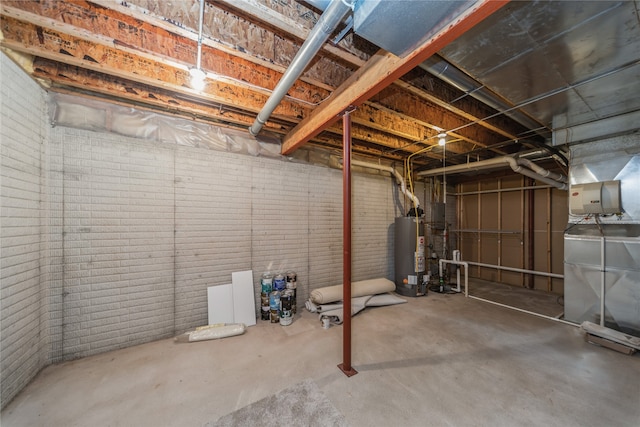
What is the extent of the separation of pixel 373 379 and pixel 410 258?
8.28 ft

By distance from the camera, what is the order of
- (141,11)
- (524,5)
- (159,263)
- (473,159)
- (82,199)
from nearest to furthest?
(524,5), (141,11), (82,199), (159,263), (473,159)

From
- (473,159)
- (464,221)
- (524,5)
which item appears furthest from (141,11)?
(464,221)

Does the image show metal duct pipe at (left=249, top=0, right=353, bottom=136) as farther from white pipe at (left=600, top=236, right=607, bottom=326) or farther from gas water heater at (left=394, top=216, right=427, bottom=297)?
white pipe at (left=600, top=236, right=607, bottom=326)

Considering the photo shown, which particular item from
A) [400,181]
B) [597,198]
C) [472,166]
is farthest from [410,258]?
[597,198]

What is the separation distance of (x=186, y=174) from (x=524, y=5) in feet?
10.5

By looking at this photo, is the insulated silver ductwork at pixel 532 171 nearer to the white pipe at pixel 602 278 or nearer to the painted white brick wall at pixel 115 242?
the white pipe at pixel 602 278

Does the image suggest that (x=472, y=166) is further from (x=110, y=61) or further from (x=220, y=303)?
(x=110, y=61)

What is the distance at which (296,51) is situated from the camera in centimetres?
197

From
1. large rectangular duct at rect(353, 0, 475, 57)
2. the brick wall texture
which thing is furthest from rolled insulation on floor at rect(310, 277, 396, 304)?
large rectangular duct at rect(353, 0, 475, 57)

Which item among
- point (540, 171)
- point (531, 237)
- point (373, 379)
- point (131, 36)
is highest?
point (131, 36)

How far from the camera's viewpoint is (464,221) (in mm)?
5789

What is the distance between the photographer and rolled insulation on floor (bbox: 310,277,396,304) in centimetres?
333

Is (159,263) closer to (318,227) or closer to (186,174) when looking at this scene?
(186,174)

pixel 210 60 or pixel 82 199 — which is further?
pixel 82 199
